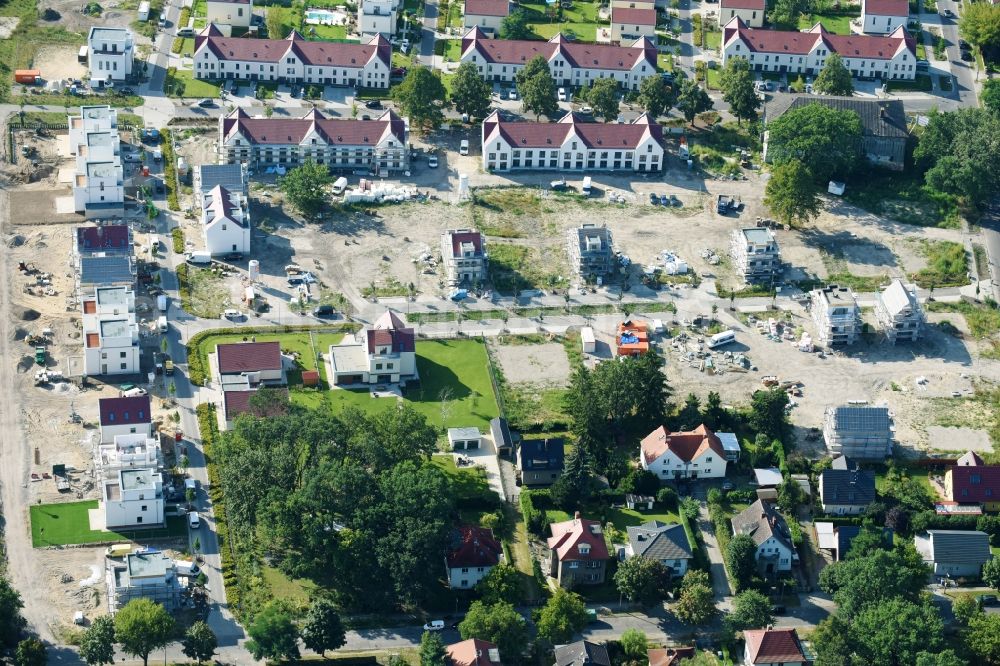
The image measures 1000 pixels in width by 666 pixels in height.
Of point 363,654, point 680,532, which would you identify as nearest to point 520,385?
point 680,532

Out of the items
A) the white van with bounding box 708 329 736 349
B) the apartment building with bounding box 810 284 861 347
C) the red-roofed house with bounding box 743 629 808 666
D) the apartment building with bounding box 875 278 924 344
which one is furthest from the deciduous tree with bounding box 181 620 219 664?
the apartment building with bounding box 875 278 924 344

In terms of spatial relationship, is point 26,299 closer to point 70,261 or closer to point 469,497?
point 70,261

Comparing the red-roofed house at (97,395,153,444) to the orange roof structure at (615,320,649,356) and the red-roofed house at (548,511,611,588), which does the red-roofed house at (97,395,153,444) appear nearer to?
the red-roofed house at (548,511,611,588)

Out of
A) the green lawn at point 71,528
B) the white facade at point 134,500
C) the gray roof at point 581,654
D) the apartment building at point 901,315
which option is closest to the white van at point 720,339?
the apartment building at point 901,315

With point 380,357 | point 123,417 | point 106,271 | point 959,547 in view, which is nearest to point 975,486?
point 959,547

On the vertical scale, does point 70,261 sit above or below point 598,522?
above

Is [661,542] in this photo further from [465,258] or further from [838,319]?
[465,258]
